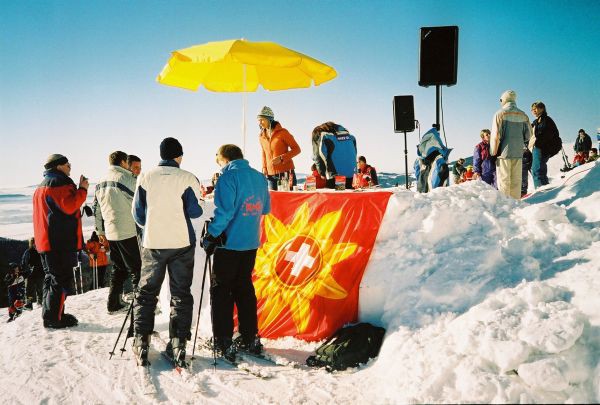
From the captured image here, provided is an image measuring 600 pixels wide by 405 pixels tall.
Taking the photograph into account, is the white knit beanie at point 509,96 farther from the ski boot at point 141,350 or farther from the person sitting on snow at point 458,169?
the person sitting on snow at point 458,169

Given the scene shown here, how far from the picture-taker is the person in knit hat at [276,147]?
5.43 m

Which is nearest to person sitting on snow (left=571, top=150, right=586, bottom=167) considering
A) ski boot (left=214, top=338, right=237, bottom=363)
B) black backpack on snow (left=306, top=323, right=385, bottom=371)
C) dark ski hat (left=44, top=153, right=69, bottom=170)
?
black backpack on snow (left=306, top=323, right=385, bottom=371)

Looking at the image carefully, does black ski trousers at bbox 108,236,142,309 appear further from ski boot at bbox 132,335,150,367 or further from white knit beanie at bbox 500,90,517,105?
white knit beanie at bbox 500,90,517,105

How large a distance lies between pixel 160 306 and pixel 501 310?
420 cm

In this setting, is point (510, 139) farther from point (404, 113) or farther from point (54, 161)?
point (54, 161)

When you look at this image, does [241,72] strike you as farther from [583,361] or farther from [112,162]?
[583,361]

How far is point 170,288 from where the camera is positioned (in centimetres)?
329

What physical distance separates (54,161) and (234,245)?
255 cm

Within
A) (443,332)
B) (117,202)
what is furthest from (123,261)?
(443,332)

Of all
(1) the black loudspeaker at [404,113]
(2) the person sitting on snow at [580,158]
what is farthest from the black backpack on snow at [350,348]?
(2) the person sitting on snow at [580,158]

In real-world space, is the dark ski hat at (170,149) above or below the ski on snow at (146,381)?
above

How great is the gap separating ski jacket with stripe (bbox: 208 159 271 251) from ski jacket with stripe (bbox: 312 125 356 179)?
1823 mm

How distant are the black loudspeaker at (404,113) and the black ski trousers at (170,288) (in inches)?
246

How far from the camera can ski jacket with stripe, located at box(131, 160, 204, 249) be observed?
3.20 metres
